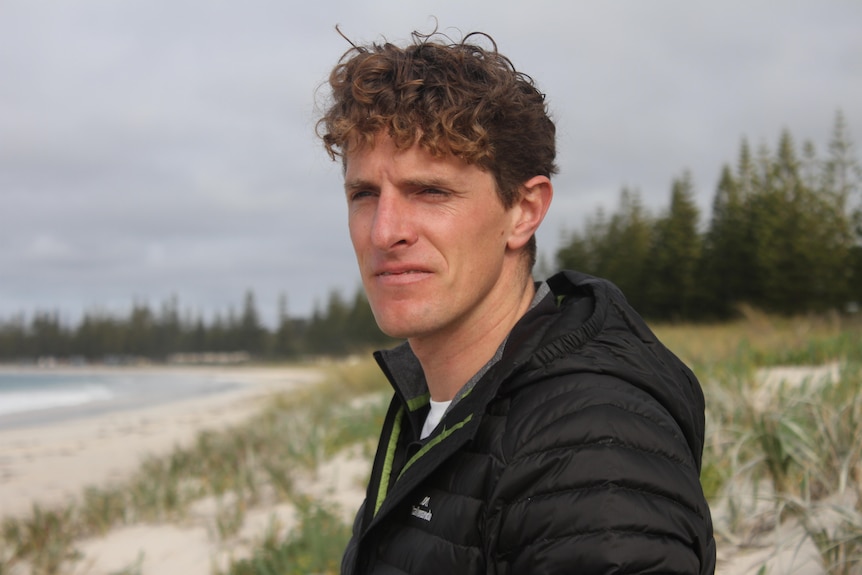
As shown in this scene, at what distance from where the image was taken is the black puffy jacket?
4.31 ft

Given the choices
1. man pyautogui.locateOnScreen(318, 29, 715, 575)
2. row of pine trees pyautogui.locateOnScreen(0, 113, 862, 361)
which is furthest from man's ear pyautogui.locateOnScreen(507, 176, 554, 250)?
row of pine trees pyautogui.locateOnScreen(0, 113, 862, 361)

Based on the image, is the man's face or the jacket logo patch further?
the man's face

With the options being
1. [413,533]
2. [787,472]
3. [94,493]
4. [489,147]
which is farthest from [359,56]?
[94,493]

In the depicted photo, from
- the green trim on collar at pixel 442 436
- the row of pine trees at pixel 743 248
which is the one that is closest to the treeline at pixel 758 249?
the row of pine trees at pixel 743 248

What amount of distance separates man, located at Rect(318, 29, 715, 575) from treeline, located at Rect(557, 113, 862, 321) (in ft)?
111

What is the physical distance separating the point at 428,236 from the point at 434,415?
0.51 m

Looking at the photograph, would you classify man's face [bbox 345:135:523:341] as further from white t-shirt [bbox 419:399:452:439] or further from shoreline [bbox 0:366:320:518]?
shoreline [bbox 0:366:320:518]

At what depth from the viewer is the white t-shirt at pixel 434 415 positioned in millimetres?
2037

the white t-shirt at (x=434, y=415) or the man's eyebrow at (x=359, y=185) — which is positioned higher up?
the man's eyebrow at (x=359, y=185)

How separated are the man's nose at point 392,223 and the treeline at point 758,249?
112 ft

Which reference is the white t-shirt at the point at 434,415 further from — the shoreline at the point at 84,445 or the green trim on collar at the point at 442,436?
the shoreline at the point at 84,445

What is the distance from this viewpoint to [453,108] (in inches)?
72.0

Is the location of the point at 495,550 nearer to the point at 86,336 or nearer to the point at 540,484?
the point at 540,484

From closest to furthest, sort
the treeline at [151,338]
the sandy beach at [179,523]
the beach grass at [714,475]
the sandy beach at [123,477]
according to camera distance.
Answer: the sandy beach at [179,523], the beach grass at [714,475], the sandy beach at [123,477], the treeline at [151,338]
